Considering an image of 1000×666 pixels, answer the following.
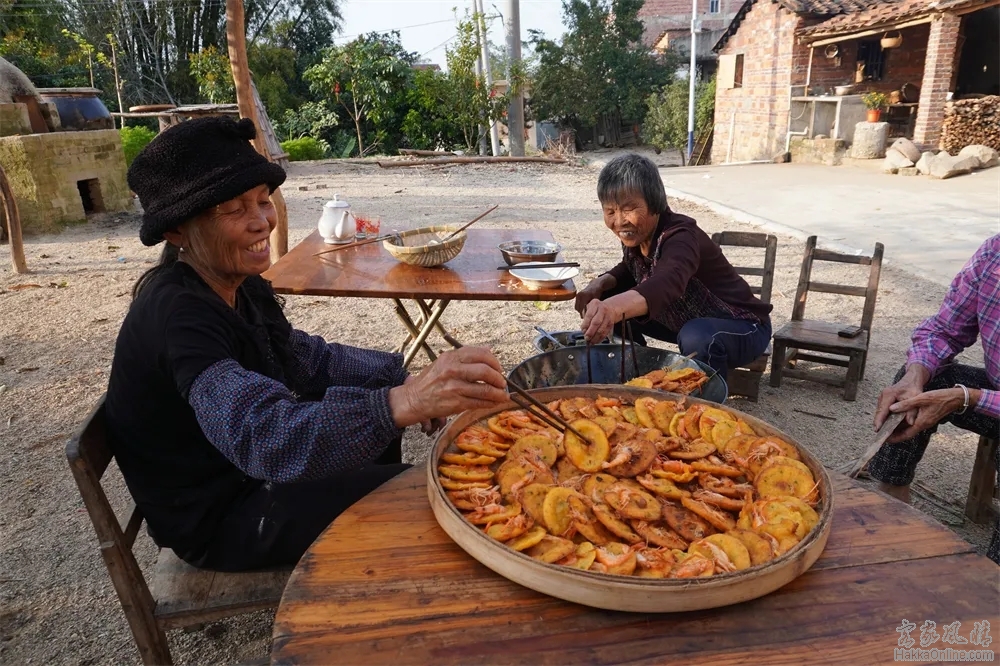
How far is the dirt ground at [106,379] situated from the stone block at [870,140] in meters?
6.06

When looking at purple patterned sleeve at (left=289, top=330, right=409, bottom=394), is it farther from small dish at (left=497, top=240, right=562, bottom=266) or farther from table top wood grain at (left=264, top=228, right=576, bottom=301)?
small dish at (left=497, top=240, right=562, bottom=266)

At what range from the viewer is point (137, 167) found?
5.70ft

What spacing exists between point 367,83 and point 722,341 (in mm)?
17318

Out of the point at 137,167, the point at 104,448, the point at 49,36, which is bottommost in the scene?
the point at 104,448

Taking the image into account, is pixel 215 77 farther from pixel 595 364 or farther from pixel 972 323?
pixel 972 323

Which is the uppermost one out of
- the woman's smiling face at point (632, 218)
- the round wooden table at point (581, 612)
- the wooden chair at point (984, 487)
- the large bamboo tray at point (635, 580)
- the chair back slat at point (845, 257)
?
the woman's smiling face at point (632, 218)

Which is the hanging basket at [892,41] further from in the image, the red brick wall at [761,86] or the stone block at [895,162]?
the stone block at [895,162]

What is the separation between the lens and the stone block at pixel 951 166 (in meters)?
11.8

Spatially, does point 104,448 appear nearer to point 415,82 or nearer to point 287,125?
point 415,82

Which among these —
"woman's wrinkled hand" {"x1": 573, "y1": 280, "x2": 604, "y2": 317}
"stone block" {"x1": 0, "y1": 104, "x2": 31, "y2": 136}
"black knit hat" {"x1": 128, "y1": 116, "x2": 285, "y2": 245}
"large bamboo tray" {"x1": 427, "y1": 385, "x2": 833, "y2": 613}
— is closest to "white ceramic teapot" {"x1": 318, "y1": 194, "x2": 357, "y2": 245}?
"woman's wrinkled hand" {"x1": 573, "y1": 280, "x2": 604, "y2": 317}

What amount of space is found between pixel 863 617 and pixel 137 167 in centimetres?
201

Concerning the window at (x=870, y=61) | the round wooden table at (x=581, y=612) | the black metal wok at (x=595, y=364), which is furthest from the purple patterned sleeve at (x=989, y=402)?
the window at (x=870, y=61)

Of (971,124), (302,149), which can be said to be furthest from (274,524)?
(302,149)

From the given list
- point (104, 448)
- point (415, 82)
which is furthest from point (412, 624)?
point (415, 82)
